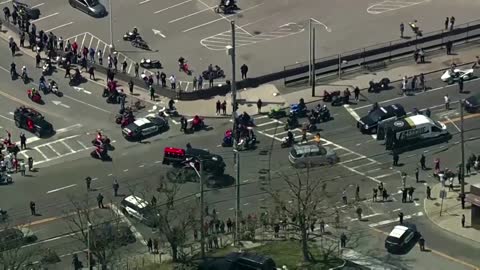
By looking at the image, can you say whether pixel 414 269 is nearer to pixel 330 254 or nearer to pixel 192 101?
pixel 330 254

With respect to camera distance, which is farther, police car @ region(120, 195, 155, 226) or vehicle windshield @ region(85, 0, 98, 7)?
vehicle windshield @ region(85, 0, 98, 7)

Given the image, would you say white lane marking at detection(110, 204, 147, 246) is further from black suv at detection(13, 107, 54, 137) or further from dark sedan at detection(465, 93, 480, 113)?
dark sedan at detection(465, 93, 480, 113)

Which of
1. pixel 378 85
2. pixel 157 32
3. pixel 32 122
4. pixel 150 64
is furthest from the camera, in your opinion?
pixel 157 32

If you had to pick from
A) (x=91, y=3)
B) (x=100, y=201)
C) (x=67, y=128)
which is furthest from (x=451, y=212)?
(x=91, y=3)

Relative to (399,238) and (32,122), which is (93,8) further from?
(399,238)

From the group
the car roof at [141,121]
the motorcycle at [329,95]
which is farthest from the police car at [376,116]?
the car roof at [141,121]

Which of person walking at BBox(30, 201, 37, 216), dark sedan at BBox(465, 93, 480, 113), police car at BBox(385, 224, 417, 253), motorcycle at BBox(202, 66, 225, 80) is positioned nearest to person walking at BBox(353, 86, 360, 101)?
dark sedan at BBox(465, 93, 480, 113)

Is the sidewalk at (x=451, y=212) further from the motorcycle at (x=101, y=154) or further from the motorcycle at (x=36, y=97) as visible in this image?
the motorcycle at (x=36, y=97)
